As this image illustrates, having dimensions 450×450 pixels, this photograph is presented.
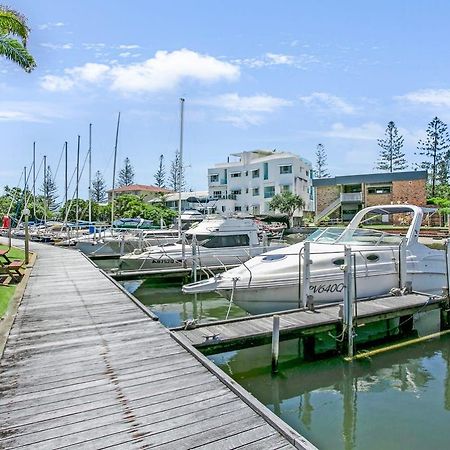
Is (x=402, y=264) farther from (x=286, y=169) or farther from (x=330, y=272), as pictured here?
(x=286, y=169)

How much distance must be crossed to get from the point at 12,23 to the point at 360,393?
13.6 metres

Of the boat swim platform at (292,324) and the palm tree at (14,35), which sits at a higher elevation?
the palm tree at (14,35)

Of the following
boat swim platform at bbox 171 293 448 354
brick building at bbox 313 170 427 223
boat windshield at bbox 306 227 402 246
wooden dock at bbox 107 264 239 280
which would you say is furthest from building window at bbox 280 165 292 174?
boat swim platform at bbox 171 293 448 354

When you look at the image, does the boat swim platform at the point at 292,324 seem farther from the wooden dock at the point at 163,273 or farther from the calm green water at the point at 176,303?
the wooden dock at the point at 163,273

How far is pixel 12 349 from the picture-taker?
19.7ft

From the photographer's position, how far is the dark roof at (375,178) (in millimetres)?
49875

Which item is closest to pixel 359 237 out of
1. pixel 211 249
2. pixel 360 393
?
pixel 360 393

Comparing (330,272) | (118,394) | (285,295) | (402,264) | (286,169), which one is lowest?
(118,394)

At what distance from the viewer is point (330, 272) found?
1042 cm

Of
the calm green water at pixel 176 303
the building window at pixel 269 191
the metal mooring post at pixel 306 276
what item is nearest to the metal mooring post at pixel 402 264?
the metal mooring post at pixel 306 276

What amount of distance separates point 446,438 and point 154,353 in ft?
13.6

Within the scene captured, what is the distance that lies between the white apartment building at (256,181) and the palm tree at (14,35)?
154 ft

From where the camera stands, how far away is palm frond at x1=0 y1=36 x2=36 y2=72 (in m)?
12.9

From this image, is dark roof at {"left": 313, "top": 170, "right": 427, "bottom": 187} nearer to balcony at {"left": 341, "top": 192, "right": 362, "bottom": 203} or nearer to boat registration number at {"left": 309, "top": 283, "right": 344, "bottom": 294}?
balcony at {"left": 341, "top": 192, "right": 362, "bottom": 203}
